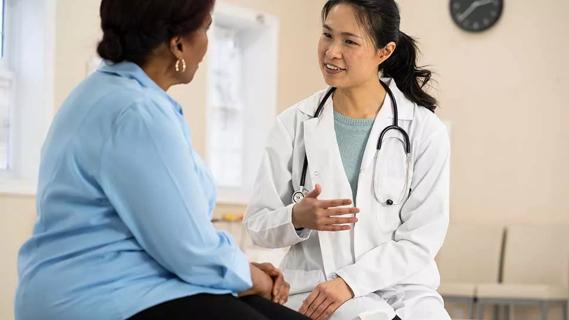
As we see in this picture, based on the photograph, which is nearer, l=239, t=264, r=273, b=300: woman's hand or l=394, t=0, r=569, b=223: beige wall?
l=239, t=264, r=273, b=300: woman's hand

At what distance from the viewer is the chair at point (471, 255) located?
16.1 feet

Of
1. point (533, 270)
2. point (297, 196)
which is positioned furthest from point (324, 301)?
point (533, 270)

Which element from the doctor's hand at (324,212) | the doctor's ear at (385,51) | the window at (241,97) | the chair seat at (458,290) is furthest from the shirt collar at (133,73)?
the window at (241,97)

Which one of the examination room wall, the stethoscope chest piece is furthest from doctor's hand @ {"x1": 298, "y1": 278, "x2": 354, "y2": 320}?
the examination room wall

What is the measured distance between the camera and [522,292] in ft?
14.7

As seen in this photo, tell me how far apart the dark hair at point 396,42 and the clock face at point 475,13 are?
10.3ft

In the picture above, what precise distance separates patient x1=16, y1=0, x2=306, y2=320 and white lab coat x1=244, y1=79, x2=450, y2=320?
2.17 ft

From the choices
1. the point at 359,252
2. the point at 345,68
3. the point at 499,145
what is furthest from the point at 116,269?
the point at 499,145

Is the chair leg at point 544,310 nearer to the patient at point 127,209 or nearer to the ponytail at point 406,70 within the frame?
the ponytail at point 406,70

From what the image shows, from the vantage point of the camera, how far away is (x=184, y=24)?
4.40 ft

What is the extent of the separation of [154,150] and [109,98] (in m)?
0.12

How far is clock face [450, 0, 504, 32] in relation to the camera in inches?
204

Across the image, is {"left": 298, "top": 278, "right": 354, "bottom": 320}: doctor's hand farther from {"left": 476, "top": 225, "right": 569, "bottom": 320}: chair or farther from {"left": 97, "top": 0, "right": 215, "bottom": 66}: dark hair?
{"left": 476, "top": 225, "right": 569, "bottom": 320}: chair

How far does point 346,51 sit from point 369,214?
430 millimetres
